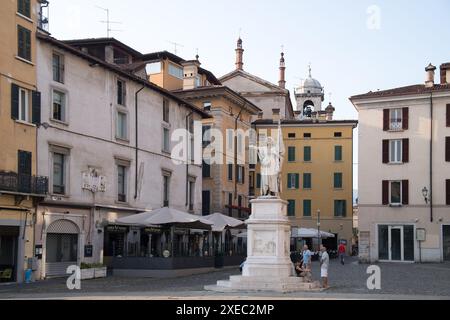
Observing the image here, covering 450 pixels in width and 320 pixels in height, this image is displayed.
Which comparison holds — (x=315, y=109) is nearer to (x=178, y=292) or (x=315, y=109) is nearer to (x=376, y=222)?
(x=376, y=222)

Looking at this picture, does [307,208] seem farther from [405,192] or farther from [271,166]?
[271,166]

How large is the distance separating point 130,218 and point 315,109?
260ft

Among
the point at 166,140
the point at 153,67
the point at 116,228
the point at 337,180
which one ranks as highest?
the point at 153,67

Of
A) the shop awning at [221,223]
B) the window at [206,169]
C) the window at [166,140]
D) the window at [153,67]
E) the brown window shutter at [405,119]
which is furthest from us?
the window at [153,67]

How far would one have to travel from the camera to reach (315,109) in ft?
368

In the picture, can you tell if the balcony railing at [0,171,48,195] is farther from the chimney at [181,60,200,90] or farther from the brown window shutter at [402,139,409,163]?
the chimney at [181,60,200,90]

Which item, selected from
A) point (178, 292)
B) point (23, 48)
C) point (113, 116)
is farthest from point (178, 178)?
point (178, 292)

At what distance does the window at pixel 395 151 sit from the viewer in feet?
165

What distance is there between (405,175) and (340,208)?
22.4m

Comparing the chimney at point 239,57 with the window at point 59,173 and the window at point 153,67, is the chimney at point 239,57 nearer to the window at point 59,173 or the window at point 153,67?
the window at point 153,67

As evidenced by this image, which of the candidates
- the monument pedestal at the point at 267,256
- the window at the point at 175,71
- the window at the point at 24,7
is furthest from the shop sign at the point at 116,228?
the window at the point at 175,71

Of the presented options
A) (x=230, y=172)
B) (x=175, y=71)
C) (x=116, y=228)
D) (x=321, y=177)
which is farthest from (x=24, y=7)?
(x=321, y=177)

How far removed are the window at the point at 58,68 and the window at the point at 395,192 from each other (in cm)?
2600

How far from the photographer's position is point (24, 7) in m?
31.3
